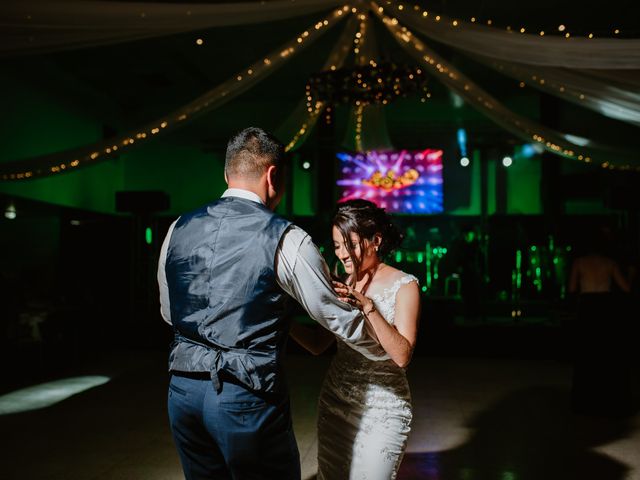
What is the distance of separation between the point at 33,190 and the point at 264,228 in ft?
24.5

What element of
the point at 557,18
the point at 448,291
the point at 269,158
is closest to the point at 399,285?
the point at 269,158

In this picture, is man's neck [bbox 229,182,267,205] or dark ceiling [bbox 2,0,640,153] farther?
dark ceiling [bbox 2,0,640,153]

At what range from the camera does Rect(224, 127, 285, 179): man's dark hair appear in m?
1.48

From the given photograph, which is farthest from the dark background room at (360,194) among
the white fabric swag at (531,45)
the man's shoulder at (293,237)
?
the man's shoulder at (293,237)

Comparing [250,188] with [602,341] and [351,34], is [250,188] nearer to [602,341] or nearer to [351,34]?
[351,34]

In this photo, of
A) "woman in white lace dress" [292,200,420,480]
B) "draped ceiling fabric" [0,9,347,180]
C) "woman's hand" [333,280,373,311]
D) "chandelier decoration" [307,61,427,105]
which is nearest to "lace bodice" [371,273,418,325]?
"woman in white lace dress" [292,200,420,480]

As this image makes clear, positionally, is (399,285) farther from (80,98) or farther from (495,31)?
(80,98)

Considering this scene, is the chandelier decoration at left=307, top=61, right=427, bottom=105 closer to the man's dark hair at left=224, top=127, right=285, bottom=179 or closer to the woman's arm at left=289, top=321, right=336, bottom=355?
the woman's arm at left=289, top=321, right=336, bottom=355

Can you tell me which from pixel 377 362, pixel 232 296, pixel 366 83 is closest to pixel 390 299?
pixel 377 362

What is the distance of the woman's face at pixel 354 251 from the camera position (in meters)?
1.99

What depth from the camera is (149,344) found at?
7.32 metres

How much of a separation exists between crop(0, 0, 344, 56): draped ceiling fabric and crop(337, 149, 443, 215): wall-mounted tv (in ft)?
21.3

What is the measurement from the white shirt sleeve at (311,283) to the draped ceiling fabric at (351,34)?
2117 millimetres

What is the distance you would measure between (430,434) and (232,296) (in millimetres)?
2905
